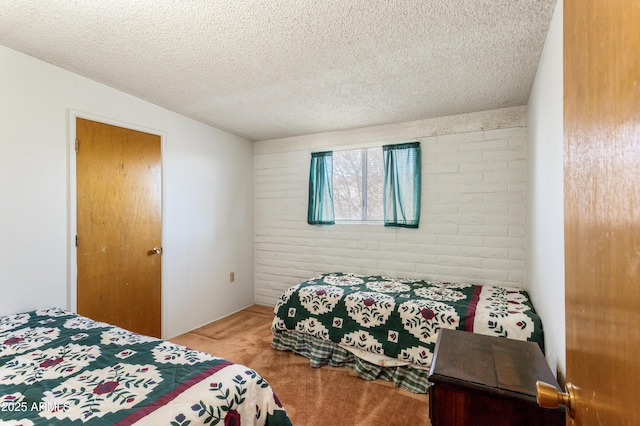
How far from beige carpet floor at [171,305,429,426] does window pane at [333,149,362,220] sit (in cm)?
167

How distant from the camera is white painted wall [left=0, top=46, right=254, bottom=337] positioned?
1992 millimetres

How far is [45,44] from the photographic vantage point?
1.91 m

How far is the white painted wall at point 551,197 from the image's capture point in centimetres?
136

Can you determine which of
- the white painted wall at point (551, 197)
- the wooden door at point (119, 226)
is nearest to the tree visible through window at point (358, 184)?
the white painted wall at point (551, 197)

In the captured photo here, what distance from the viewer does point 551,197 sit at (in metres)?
1.54

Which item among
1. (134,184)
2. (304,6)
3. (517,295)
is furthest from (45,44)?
(517,295)

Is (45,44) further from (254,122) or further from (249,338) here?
(249,338)

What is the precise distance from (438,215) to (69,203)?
3301 mm

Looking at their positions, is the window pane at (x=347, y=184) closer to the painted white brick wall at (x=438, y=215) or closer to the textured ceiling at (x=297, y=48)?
the painted white brick wall at (x=438, y=215)

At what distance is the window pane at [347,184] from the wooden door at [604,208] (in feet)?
9.75

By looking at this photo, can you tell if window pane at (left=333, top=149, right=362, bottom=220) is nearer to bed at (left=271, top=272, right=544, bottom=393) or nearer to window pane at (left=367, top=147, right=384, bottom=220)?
window pane at (left=367, top=147, right=384, bottom=220)

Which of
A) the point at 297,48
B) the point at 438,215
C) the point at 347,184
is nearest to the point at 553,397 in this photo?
the point at 297,48

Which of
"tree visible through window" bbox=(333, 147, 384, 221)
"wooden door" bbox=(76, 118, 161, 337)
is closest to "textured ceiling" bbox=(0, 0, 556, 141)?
"wooden door" bbox=(76, 118, 161, 337)

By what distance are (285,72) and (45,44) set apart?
60.4 inches
